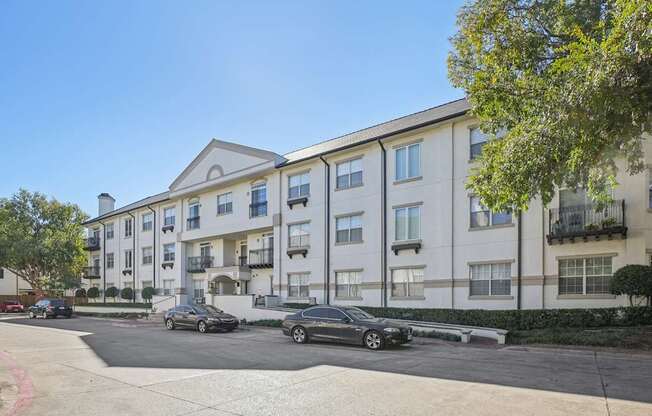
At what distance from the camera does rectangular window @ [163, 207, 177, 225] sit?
40.4 meters

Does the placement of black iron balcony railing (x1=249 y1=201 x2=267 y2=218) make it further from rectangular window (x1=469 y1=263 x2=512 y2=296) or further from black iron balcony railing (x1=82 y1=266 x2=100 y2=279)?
black iron balcony railing (x1=82 y1=266 x2=100 y2=279)

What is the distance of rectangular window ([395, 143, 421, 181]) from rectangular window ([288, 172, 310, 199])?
6.31 m

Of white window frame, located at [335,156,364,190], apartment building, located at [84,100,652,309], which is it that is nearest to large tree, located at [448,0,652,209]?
apartment building, located at [84,100,652,309]

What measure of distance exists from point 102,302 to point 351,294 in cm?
3175

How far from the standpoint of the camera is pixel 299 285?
29297mm

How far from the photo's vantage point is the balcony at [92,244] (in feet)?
168

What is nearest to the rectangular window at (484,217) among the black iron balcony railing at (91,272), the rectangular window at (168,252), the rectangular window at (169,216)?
the rectangular window at (169,216)

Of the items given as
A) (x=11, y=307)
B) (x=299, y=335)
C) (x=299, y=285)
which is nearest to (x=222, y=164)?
(x=299, y=285)

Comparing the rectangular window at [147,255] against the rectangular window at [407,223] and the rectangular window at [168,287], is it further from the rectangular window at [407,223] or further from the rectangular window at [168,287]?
the rectangular window at [407,223]

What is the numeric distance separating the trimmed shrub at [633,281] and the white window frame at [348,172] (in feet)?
42.5

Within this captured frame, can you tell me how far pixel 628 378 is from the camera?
1073cm

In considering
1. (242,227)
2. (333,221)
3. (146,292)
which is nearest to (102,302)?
(146,292)

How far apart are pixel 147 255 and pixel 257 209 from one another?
52.7 ft

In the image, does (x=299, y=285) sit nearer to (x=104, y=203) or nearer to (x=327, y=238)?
(x=327, y=238)
